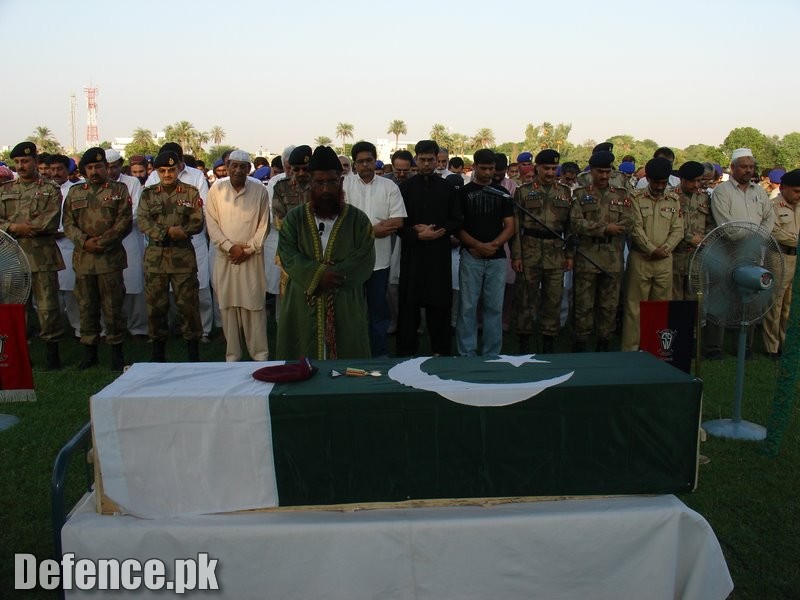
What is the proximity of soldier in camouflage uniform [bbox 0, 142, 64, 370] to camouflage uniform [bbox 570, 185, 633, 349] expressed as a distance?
500cm

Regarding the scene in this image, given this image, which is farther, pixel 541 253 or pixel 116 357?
pixel 541 253

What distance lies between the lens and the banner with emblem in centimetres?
474

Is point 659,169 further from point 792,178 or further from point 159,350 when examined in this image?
point 159,350

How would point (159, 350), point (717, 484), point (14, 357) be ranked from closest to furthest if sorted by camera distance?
1. point (717, 484)
2. point (14, 357)
3. point (159, 350)

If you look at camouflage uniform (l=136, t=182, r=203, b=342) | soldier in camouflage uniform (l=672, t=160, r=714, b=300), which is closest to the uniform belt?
soldier in camouflage uniform (l=672, t=160, r=714, b=300)

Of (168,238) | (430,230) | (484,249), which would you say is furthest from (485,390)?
(168,238)

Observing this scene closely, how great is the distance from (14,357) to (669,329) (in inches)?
185

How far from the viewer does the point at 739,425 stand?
518cm

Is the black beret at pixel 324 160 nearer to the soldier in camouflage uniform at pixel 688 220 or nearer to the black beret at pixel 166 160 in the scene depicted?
the black beret at pixel 166 160

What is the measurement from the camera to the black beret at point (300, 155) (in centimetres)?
633

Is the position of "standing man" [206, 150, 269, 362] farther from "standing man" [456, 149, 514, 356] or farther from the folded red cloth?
the folded red cloth

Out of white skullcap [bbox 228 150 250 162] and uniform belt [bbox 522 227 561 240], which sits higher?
white skullcap [bbox 228 150 250 162]

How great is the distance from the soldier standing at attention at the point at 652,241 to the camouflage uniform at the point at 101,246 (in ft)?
15.8

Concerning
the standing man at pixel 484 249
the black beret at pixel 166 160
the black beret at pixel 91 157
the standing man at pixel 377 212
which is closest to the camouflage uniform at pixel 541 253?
the standing man at pixel 484 249
